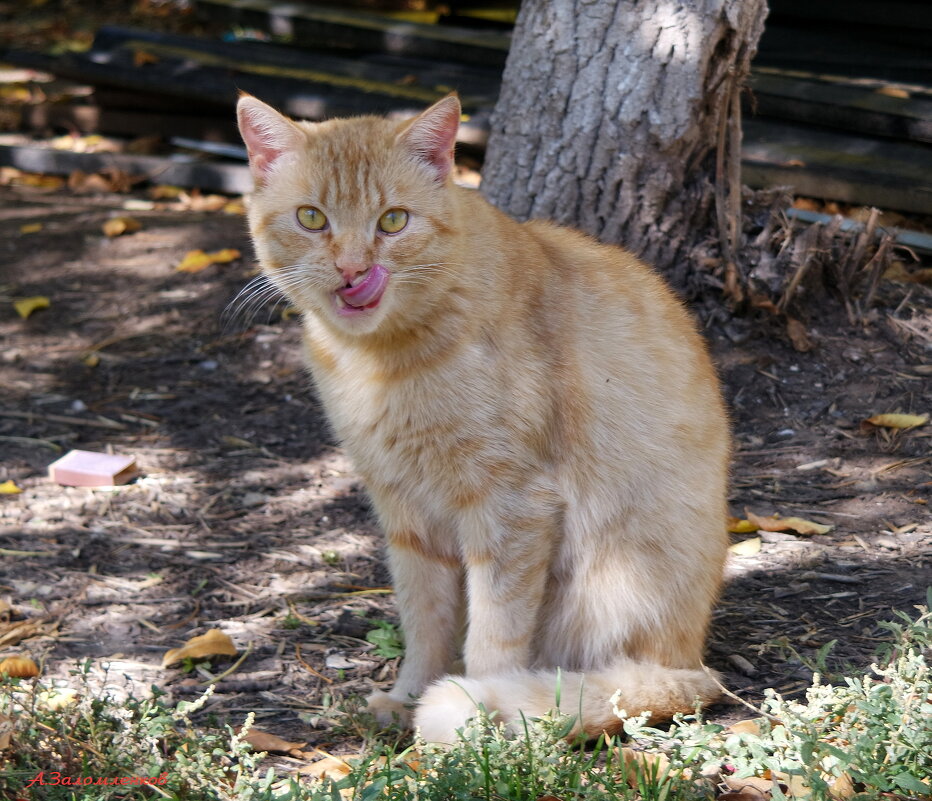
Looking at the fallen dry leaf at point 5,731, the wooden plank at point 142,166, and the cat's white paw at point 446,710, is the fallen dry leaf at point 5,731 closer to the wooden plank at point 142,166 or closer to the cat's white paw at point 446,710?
the cat's white paw at point 446,710

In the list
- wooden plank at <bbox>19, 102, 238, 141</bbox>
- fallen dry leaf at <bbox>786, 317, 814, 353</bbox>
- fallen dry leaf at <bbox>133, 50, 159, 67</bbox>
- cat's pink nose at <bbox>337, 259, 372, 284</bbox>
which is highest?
fallen dry leaf at <bbox>133, 50, 159, 67</bbox>

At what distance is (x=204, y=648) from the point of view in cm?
331

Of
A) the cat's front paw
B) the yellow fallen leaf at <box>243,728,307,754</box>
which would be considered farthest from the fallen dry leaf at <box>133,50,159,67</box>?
the yellow fallen leaf at <box>243,728,307,754</box>

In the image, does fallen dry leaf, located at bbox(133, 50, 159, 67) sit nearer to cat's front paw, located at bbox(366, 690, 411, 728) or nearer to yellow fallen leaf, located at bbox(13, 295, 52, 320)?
yellow fallen leaf, located at bbox(13, 295, 52, 320)

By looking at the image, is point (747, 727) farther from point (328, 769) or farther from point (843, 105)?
point (843, 105)

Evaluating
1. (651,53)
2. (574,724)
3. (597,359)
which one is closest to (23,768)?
(574,724)

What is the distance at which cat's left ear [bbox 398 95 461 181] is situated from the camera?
292 centimetres

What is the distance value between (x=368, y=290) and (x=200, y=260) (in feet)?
11.2

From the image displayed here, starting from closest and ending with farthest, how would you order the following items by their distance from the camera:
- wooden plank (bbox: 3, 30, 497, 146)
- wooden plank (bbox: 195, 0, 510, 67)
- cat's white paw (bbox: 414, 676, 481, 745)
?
cat's white paw (bbox: 414, 676, 481, 745) → wooden plank (bbox: 3, 30, 497, 146) → wooden plank (bbox: 195, 0, 510, 67)

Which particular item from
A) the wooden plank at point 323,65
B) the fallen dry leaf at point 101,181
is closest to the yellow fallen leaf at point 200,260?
the wooden plank at point 323,65

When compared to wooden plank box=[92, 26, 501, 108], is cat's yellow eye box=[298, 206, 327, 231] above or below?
below

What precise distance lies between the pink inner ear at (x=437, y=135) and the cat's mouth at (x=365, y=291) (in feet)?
1.24

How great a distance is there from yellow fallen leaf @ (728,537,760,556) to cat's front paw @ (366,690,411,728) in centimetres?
138

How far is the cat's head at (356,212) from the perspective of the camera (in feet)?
9.27
